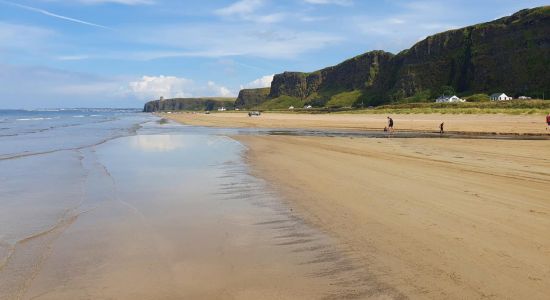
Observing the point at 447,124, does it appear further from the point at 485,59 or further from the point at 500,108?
the point at 485,59

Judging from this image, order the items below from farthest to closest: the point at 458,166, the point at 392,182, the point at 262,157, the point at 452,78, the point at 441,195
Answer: the point at 452,78
the point at 262,157
the point at 458,166
the point at 392,182
the point at 441,195

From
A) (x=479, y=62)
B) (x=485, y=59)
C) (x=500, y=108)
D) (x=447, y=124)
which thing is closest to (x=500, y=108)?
(x=500, y=108)

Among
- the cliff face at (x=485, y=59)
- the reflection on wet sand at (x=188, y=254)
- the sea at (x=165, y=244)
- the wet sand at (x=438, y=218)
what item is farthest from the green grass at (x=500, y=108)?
the reflection on wet sand at (x=188, y=254)

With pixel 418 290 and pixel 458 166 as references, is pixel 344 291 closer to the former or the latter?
pixel 418 290

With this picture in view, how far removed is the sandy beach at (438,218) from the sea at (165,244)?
1.82 feet

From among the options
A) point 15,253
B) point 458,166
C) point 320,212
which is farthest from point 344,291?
point 458,166

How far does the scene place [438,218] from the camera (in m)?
8.21

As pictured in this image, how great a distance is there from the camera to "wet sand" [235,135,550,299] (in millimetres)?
5250

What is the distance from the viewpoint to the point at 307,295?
4941 millimetres

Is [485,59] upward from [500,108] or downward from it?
upward

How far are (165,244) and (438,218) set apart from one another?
496cm

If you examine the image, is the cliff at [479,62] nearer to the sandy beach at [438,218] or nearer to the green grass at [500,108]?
the green grass at [500,108]

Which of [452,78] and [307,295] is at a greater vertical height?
[452,78]

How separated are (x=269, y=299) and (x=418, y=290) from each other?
1.68 meters
